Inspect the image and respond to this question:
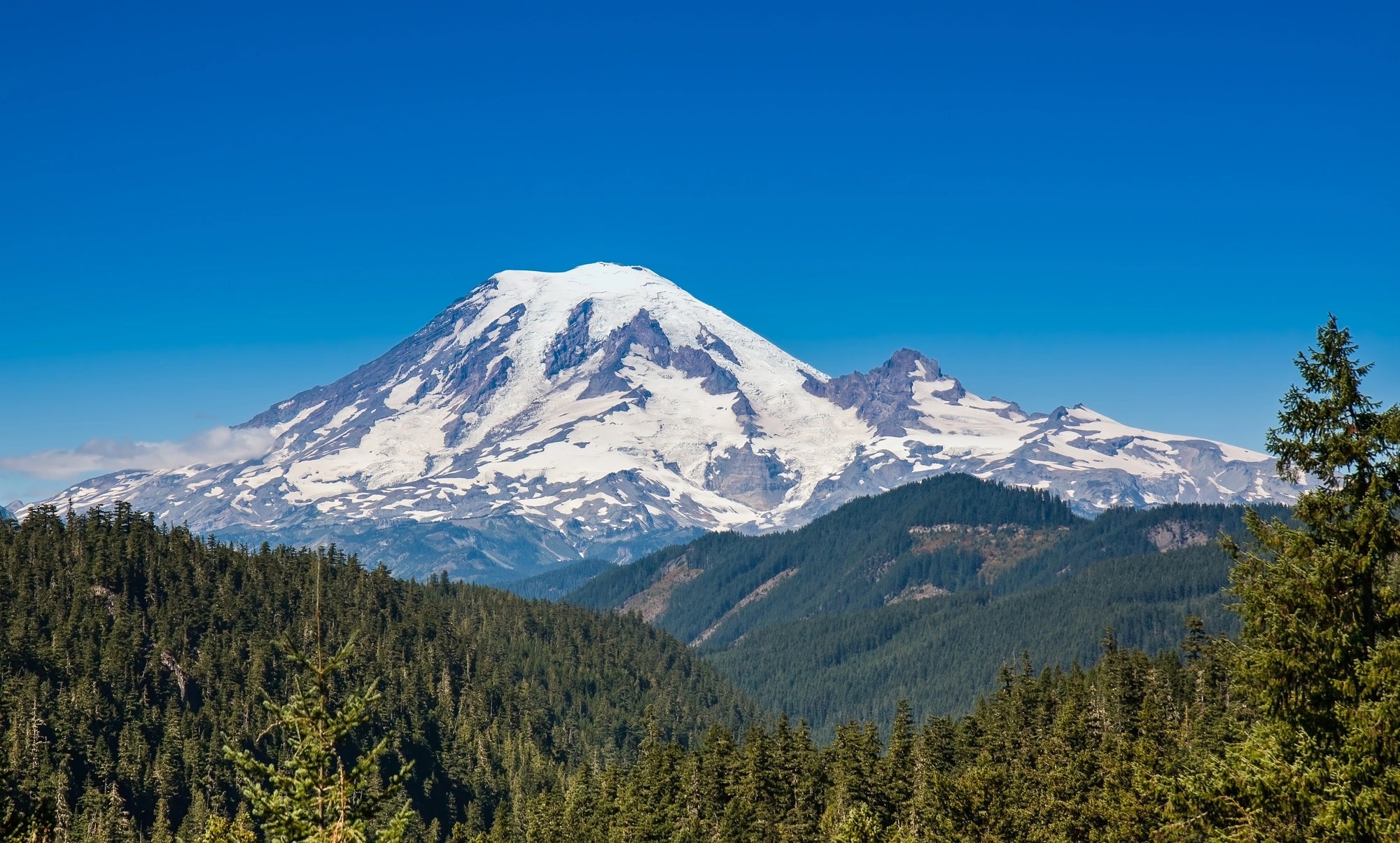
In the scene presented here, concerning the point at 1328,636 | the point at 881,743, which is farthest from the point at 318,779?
the point at 881,743

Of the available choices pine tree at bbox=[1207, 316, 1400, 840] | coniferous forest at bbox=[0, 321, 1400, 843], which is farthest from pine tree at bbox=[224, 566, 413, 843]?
pine tree at bbox=[1207, 316, 1400, 840]

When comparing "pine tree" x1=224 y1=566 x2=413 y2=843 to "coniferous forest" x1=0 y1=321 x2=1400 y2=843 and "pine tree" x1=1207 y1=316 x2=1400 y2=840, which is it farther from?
"pine tree" x1=1207 y1=316 x2=1400 y2=840

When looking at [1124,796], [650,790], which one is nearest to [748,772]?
[650,790]

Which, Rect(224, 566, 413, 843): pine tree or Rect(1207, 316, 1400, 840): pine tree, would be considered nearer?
Rect(224, 566, 413, 843): pine tree

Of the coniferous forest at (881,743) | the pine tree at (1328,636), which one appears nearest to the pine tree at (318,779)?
the coniferous forest at (881,743)

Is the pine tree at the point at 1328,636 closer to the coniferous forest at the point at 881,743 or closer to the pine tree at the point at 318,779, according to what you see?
the coniferous forest at the point at 881,743

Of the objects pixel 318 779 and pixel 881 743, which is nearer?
pixel 318 779

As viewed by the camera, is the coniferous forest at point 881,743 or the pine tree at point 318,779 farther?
the coniferous forest at point 881,743

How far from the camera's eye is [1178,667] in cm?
12119

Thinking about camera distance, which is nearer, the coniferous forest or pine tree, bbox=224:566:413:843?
pine tree, bbox=224:566:413:843

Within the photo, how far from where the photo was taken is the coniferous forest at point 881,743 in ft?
81.2

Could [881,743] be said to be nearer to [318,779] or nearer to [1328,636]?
[1328,636]

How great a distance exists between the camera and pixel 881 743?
94.0 m

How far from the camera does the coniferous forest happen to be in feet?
81.2
